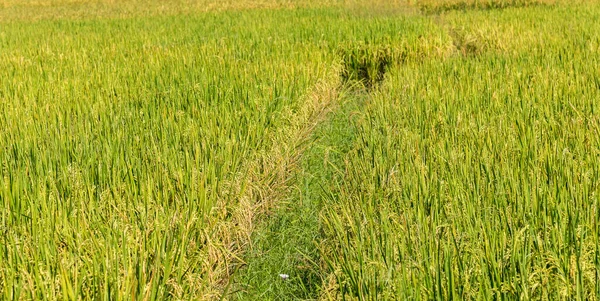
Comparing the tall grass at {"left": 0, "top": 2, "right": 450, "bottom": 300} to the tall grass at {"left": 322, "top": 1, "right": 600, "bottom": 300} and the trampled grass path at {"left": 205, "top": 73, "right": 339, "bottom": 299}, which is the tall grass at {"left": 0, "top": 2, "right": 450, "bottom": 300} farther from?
the tall grass at {"left": 322, "top": 1, "right": 600, "bottom": 300}

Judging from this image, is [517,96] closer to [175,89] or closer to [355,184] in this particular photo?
[355,184]

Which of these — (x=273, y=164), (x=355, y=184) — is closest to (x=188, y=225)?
(x=355, y=184)

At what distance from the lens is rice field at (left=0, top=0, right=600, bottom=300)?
69.7 inches

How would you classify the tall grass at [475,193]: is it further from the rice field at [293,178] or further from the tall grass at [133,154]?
the tall grass at [133,154]

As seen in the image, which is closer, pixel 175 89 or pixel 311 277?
pixel 311 277

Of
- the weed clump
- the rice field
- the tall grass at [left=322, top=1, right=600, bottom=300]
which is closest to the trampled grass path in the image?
the rice field

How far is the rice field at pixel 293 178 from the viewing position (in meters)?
1.77

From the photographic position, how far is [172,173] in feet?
8.75

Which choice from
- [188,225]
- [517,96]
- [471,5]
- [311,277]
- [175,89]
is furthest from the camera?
[471,5]

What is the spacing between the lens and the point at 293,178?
3777 mm

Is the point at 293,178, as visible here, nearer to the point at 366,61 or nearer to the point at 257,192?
the point at 257,192

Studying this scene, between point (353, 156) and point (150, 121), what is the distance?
1.07 m

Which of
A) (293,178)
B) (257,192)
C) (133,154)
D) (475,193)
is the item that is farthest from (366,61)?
(475,193)

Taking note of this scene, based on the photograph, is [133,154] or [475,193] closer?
[475,193]
